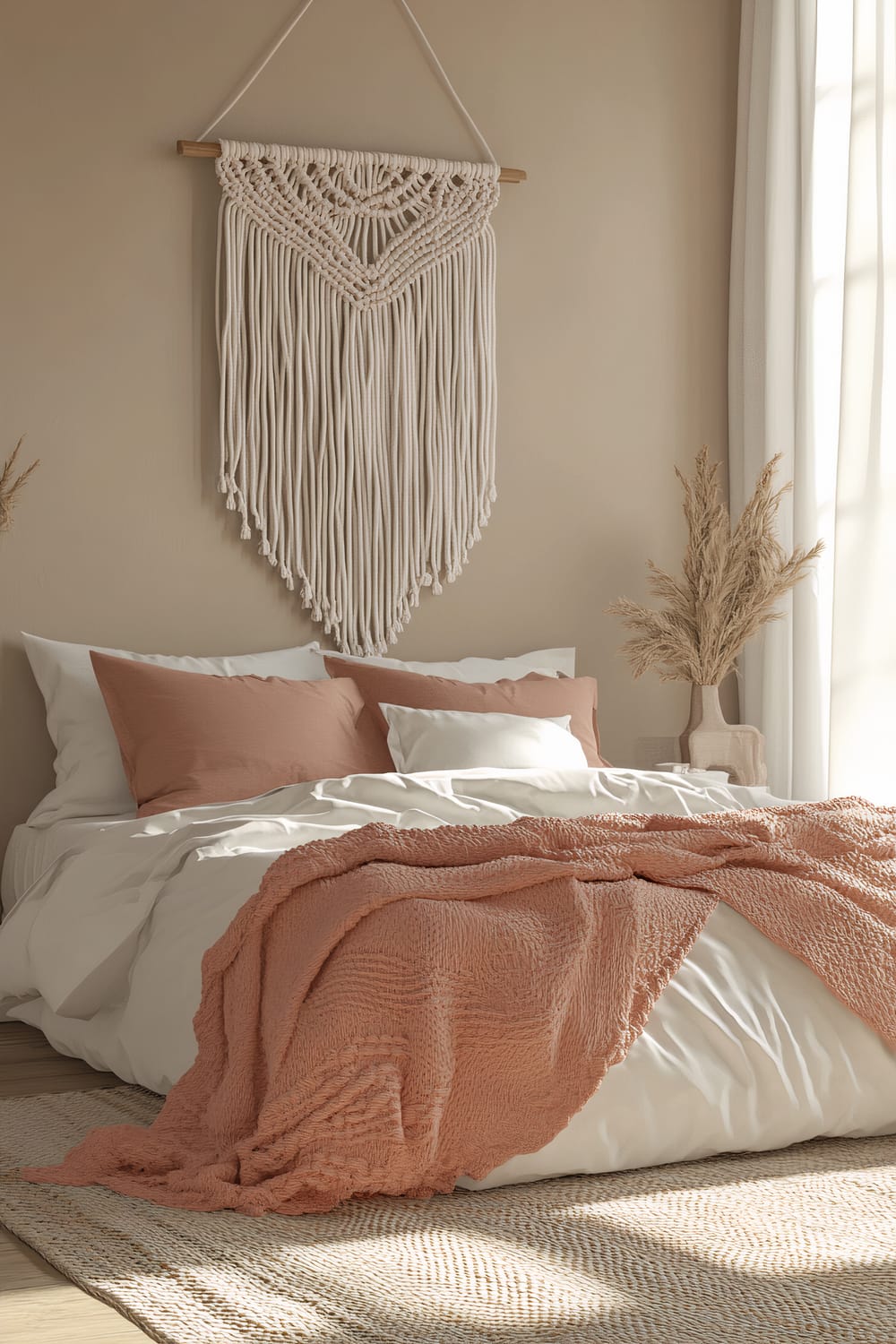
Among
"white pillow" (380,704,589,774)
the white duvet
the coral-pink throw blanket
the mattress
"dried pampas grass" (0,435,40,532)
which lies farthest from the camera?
"dried pampas grass" (0,435,40,532)

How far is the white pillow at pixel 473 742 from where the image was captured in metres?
3.83

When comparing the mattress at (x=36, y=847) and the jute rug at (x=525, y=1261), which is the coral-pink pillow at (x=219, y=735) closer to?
the mattress at (x=36, y=847)

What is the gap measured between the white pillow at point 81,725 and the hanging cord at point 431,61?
5.03 ft

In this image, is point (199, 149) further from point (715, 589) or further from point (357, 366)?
point (715, 589)

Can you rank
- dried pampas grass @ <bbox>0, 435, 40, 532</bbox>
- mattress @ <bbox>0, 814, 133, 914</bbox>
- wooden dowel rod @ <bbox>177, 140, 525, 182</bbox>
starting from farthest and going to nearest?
wooden dowel rod @ <bbox>177, 140, 525, 182</bbox> → dried pampas grass @ <bbox>0, 435, 40, 532</bbox> → mattress @ <bbox>0, 814, 133, 914</bbox>

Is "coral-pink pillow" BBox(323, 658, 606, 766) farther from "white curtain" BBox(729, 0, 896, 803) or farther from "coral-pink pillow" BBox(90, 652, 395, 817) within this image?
"white curtain" BBox(729, 0, 896, 803)

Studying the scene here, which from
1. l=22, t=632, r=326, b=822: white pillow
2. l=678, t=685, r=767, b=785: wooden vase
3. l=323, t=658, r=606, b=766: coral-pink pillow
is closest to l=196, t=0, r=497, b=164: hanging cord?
l=22, t=632, r=326, b=822: white pillow

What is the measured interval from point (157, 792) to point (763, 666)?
210 centimetres

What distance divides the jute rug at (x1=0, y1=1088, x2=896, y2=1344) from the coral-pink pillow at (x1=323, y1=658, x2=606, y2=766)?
189 cm

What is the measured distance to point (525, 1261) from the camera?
1939 mm

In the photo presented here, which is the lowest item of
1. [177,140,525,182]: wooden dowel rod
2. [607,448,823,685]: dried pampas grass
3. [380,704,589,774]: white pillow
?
[380,704,589,774]: white pillow

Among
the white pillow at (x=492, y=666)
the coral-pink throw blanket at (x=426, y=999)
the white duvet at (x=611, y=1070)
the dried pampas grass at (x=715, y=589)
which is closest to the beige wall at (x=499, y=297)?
the white pillow at (x=492, y=666)

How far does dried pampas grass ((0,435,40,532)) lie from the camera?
401cm

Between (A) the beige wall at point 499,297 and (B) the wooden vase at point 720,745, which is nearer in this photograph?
(A) the beige wall at point 499,297
